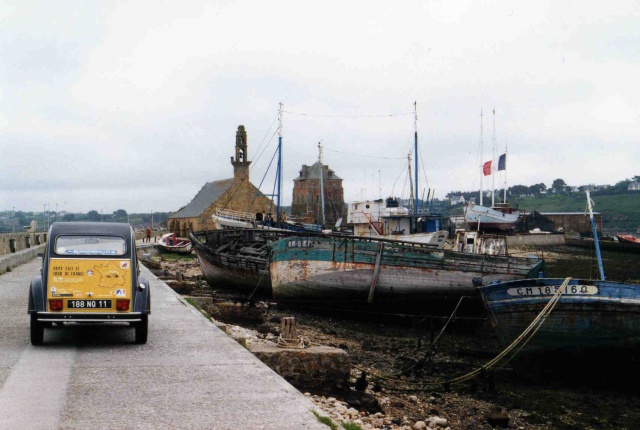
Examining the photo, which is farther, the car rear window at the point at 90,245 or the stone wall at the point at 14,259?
the stone wall at the point at 14,259

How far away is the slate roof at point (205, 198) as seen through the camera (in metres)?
72.1

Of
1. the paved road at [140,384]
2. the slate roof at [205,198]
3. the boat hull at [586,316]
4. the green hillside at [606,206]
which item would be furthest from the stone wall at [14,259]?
the green hillside at [606,206]

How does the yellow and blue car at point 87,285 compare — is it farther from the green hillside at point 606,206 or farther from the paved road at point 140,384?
the green hillside at point 606,206

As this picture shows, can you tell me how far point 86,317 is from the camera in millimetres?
10359

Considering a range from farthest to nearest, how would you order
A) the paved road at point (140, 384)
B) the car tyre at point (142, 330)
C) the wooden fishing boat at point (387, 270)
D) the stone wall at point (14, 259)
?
the stone wall at point (14, 259), the wooden fishing boat at point (387, 270), the car tyre at point (142, 330), the paved road at point (140, 384)

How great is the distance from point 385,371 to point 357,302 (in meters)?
9.27

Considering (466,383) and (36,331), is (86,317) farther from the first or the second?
(466,383)

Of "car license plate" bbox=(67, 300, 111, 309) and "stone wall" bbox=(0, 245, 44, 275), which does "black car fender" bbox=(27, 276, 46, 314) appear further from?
"stone wall" bbox=(0, 245, 44, 275)

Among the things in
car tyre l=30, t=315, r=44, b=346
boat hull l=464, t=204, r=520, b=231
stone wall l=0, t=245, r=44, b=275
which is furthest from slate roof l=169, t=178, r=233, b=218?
car tyre l=30, t=315, r=44, b=346

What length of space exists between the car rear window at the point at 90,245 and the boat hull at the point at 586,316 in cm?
887

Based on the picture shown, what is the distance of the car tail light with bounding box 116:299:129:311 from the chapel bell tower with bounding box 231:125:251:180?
205ft

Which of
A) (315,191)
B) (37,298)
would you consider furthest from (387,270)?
(315,191)

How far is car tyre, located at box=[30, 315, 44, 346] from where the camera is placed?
10.4 metres

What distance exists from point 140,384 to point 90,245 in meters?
3.57
